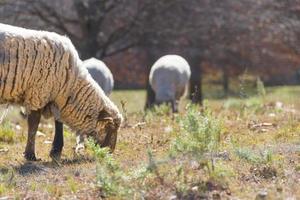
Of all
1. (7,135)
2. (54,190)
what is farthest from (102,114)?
(54,190)

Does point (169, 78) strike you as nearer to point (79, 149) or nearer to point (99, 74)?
point (99, 74)

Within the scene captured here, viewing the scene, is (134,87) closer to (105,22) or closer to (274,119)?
(105,22)

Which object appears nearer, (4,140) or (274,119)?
(4,140)

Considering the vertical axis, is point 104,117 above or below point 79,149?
above

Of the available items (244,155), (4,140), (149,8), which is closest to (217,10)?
(149,8)

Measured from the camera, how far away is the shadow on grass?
944 centimetres

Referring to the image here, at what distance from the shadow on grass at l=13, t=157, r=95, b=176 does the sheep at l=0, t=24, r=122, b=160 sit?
0.43m

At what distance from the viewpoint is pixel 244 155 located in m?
8.68

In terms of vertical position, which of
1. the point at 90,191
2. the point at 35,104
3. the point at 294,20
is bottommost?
the point at 90,191

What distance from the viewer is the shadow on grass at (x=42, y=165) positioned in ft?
31.0

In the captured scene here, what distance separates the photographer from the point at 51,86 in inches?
408

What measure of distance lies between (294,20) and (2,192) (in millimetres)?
15342

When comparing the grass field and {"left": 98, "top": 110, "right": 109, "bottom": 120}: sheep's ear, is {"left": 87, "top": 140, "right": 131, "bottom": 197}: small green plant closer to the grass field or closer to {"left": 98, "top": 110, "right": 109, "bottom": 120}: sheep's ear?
the grass field

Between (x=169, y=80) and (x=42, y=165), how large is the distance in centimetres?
863
